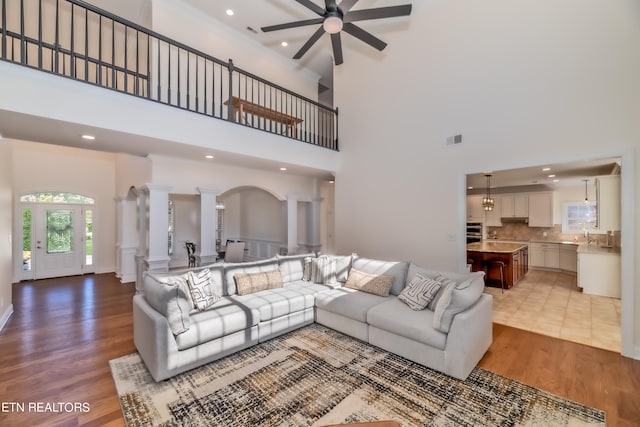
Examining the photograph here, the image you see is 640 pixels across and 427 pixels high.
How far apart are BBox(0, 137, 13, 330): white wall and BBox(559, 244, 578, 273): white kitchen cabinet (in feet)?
38.0

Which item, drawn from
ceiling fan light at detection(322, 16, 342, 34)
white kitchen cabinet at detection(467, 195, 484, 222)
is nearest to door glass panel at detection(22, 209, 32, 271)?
ceiling fan light at detection(322, 16, 342, 34)

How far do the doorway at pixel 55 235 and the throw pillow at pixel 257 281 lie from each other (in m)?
6.27

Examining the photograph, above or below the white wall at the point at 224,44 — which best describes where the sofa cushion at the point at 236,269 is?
below

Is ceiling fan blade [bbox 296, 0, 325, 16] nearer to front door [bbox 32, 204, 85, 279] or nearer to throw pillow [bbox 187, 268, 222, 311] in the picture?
throw pillow [bbox 187, 268, 222, 311]

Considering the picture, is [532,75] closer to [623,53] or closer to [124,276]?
[623,53]

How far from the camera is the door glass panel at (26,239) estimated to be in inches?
264

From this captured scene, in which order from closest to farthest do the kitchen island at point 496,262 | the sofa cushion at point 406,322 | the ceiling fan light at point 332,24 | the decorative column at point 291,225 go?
the sofa cushion at point 406,322 → the ceiling fan light at point 332,24 → the kitchen island at point 496,262 → the decorative column at point 291,225

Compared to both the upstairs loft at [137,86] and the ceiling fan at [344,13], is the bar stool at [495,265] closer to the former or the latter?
the upstairs loft at [137,86]

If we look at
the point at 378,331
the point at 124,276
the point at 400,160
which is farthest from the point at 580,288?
the point at 124,276

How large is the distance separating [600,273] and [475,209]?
3523 millimetres

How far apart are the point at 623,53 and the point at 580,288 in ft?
15.4

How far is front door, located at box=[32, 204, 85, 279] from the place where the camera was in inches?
271

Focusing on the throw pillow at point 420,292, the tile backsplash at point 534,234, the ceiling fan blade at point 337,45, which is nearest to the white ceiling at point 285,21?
the ceiling fan blade at point 337,45

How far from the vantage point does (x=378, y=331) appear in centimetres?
326
